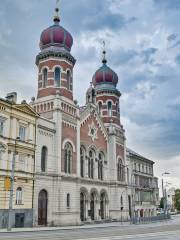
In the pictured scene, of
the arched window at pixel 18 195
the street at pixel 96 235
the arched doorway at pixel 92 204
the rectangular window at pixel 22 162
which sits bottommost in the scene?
the street at pixel 96 235

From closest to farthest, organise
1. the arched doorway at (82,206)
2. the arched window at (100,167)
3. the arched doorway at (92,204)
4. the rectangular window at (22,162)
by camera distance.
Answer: the rectangular window at (22,162) < the arched doorway at (82,206) < the arched doorway at (92,204) < the arched window at (100,167)

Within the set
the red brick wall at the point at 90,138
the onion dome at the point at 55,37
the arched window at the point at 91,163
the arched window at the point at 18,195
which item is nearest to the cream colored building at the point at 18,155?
the arched window at the point at 18,195

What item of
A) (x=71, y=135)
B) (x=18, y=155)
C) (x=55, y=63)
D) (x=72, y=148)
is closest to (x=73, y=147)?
(x=72, y=148)

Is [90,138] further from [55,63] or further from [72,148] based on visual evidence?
[55,63]

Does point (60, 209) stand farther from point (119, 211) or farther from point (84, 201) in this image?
point (119, 211)

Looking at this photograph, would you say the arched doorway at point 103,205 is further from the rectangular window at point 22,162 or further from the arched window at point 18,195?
the arched window at point 18,195

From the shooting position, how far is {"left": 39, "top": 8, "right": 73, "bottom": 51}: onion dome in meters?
Result: 51.9

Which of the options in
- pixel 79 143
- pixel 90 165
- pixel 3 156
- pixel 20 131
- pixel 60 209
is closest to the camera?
pixel 3 156

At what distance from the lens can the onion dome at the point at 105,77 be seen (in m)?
65.9

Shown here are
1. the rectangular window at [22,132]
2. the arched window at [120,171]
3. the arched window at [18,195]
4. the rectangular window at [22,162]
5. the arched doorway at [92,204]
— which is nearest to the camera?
the arched window at [18,195]

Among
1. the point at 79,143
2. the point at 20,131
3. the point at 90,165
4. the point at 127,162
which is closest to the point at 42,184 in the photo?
A: the point at 20,131

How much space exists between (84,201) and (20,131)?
1698 centimetres

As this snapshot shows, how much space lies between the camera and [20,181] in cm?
3791

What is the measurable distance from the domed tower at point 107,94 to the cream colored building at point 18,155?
25.5 meters
